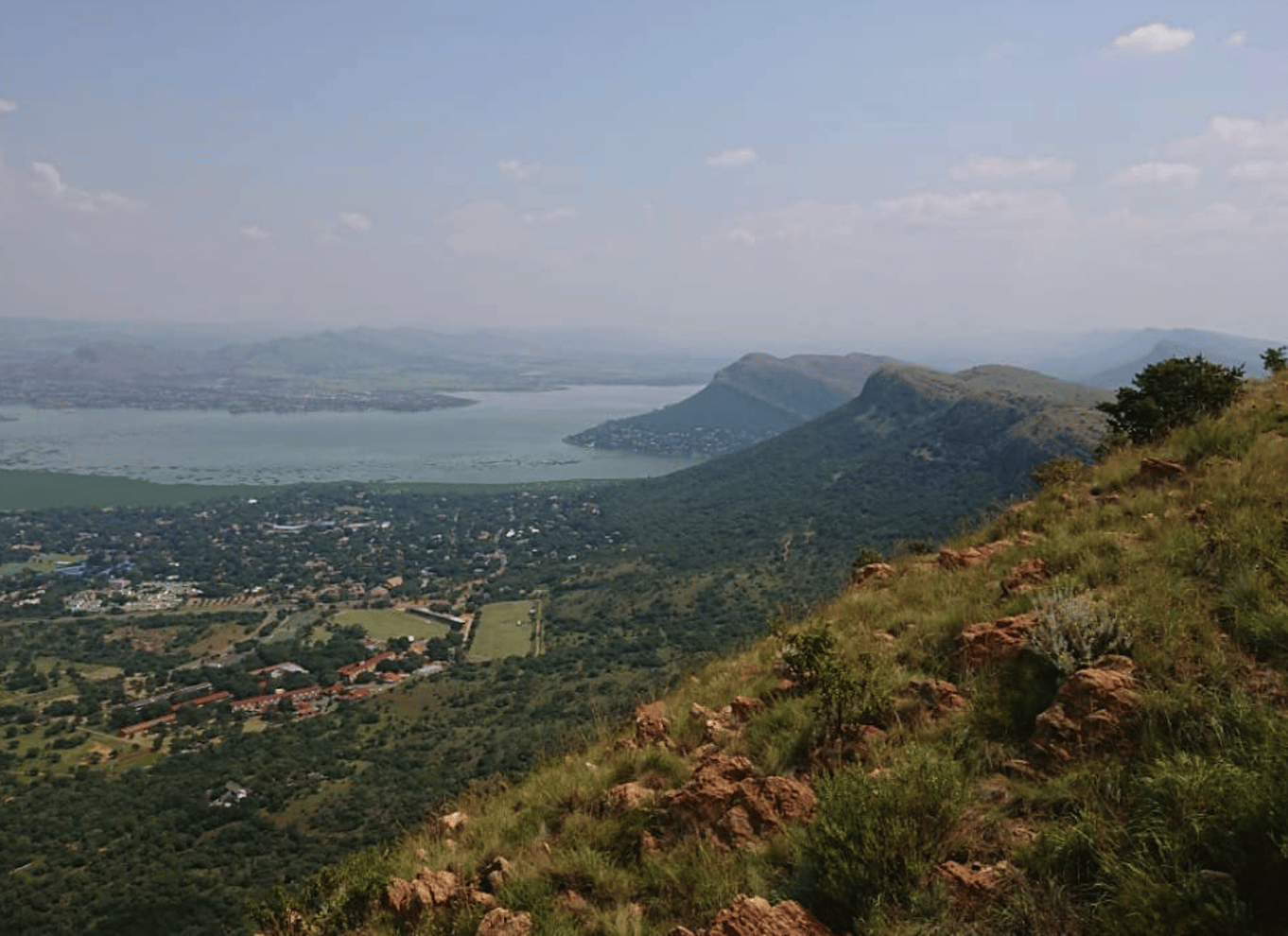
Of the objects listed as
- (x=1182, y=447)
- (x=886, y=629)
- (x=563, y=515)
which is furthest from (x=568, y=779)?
(x=563, y=515)

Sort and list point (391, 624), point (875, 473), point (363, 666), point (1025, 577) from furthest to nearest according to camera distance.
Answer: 1. point (875, 473)
2. point (391, 624)
3. point (363, 666)
4. point (1025, 577)

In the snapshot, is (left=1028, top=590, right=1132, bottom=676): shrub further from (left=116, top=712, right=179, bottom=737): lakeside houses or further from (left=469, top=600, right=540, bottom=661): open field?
(left=116, top=712, right=179, bottom=737): lakeside houses

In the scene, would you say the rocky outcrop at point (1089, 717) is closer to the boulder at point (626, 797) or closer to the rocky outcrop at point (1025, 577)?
the rocky outcrop at point (1025, 577)

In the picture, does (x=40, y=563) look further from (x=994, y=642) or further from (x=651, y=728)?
(x=994, y=642)

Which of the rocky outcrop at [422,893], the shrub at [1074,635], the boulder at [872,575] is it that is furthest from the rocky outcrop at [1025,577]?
the rocky outcrop at [422,893]

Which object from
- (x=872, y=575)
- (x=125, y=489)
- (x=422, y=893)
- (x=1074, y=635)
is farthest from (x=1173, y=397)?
(x=125, y=489)

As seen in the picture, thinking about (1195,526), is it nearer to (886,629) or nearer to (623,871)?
(886,629)
